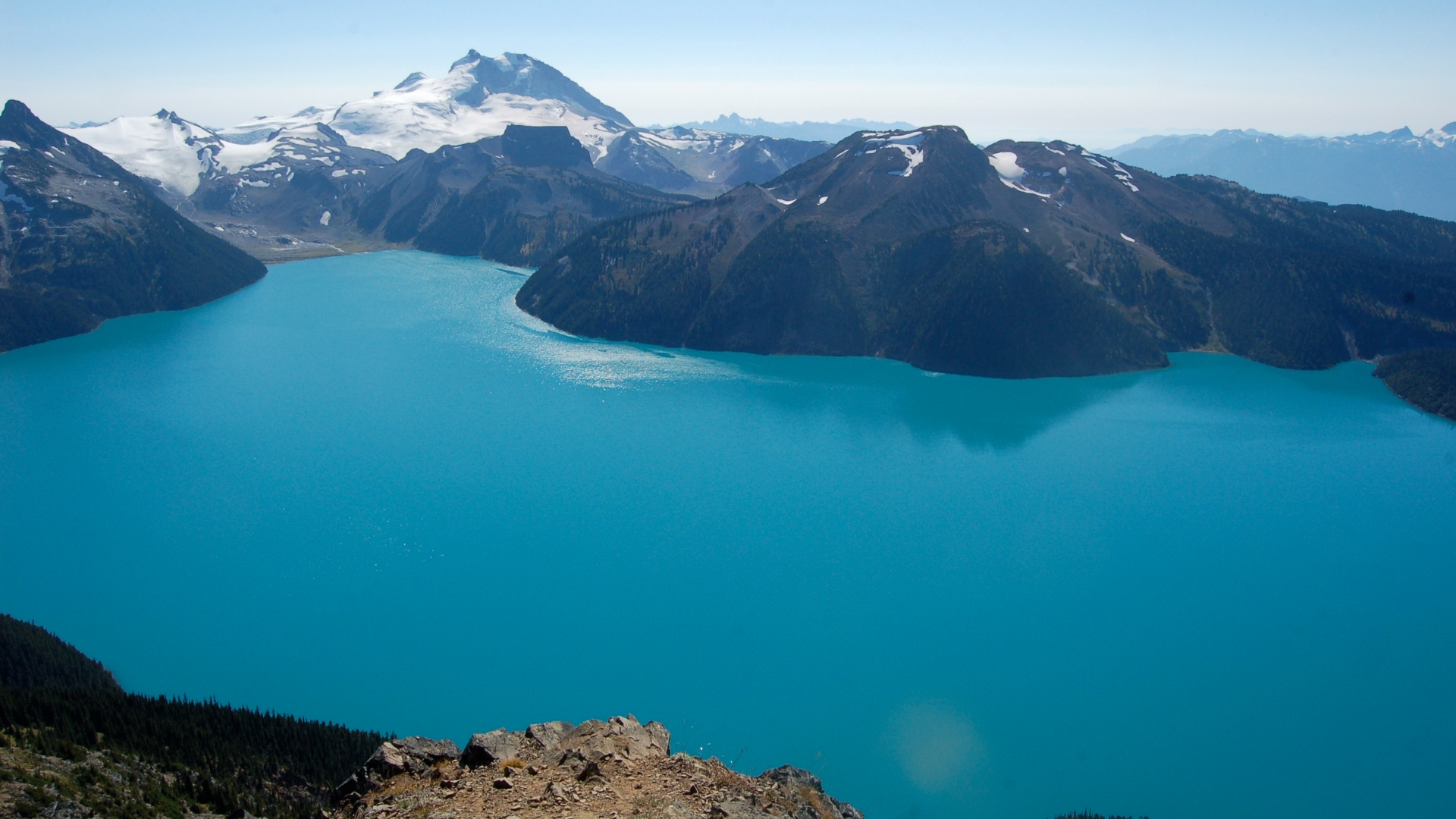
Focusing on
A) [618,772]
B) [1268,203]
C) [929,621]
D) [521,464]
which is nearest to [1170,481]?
[929,621]

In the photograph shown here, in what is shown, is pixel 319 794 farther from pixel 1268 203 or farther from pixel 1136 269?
pixel 1268 203

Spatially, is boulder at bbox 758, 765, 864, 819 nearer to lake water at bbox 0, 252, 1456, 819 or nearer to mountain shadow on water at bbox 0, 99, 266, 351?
lake water at bbox 0, 252, 1456, 819

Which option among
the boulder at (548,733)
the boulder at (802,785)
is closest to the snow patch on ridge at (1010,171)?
the boulder at (802,785)

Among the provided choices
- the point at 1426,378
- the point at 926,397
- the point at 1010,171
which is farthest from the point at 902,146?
the point at 1426,378

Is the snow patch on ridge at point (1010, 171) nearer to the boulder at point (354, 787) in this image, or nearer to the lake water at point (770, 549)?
the lake water at point (770, 549)

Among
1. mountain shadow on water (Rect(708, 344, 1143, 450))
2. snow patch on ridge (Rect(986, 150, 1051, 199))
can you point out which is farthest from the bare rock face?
snow patch on ridge (Rect(986, 150, 1051, 199))
